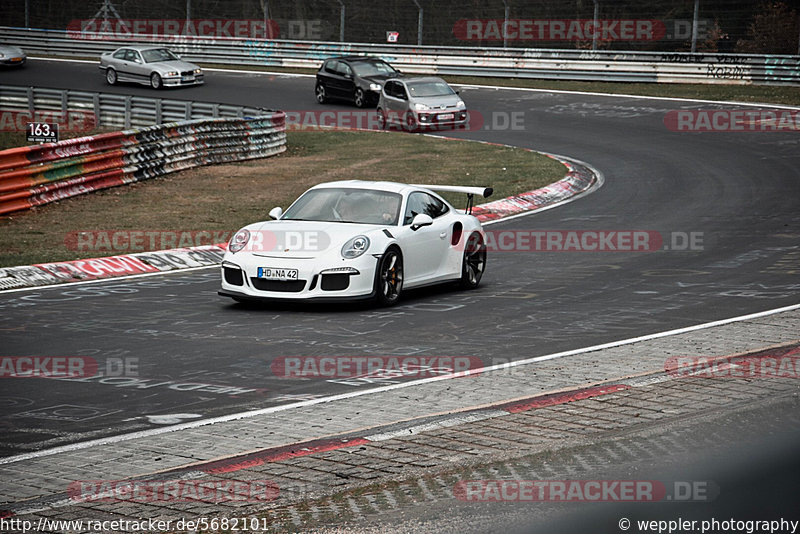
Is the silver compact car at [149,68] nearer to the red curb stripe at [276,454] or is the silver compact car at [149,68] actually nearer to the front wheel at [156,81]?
the front wheel at [156,81]

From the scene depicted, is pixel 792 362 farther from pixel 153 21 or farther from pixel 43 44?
pixel 43 44

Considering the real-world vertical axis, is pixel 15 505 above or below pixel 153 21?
below

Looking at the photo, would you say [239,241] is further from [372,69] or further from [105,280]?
[372,69]

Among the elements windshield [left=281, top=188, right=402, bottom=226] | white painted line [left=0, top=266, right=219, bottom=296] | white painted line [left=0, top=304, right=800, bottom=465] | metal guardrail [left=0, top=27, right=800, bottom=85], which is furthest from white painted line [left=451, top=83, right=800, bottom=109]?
white painted line [left=0, top=304, right=800, bottom=465]

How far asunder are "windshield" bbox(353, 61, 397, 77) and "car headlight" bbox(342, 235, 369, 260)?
24.1 metres

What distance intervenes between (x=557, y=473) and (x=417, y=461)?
2.69ft

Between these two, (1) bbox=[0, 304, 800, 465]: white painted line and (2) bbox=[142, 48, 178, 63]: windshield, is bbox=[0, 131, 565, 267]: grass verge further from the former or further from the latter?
(2) bbox=[142, 48, 178, 63]: windshield

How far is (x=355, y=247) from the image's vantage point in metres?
11.6

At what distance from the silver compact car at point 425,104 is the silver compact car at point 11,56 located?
22.3m

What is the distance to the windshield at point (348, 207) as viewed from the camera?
12430 mm

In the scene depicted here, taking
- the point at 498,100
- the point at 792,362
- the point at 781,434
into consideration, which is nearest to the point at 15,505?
the point at 781,434

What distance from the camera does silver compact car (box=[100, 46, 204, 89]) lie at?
1571 inches

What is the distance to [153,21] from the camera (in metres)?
49.8

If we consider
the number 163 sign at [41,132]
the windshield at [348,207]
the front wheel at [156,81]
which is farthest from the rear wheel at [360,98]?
the windshield at [348,207]
